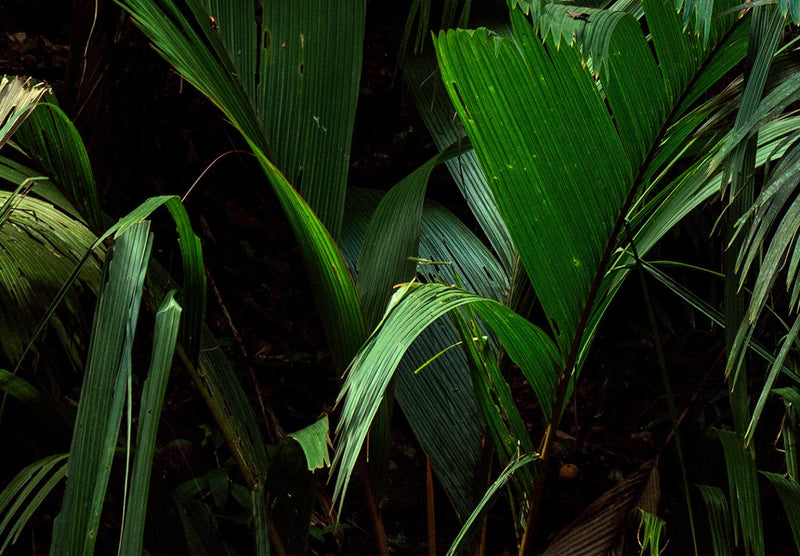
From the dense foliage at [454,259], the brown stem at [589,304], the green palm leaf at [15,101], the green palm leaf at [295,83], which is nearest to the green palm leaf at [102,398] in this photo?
the dense foliage at [454,259]

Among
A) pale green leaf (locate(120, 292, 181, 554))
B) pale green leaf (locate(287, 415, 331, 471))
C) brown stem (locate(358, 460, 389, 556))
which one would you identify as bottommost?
brown stem (locate(358, 460, 389, 556))

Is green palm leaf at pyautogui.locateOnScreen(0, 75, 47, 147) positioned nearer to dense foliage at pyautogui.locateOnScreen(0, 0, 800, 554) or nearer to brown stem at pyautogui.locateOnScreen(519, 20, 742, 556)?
dense foliage at pyautogui.locateOnScreen(0, 0, 800, 554)

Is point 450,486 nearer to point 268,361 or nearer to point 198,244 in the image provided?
point 198,244

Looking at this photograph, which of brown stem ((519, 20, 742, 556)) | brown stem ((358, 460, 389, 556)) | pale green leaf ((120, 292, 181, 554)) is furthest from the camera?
brown stem ((358, 460, 389, 556))

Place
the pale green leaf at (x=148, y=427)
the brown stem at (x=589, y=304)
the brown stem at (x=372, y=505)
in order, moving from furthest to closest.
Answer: the brown stem at (x=372, y=505)
the brown stem at (x=589, y=304)
the pale green leaf at (x=148, y=427)

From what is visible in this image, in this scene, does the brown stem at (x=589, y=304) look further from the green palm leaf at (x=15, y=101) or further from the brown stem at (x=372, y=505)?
the green palm leaf at (x=15, y=101)

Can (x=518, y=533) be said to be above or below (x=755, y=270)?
below

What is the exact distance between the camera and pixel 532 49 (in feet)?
1.96

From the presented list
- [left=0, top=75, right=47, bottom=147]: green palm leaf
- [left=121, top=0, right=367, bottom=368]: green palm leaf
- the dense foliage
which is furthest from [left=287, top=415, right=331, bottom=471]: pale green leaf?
[left=0, top=75, right=47, bottom=147]: green palm leaf

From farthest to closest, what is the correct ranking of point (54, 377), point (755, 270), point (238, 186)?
point (238, 186) → point (755, 270) → point (54, 377)

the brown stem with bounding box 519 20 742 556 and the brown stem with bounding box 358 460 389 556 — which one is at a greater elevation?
the brown stem with bounding box 519 20 742 556

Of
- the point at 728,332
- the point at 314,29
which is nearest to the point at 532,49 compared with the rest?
the point at 728,332

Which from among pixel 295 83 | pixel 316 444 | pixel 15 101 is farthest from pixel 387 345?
pixel 295 83

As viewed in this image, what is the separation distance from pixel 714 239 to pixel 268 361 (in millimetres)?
973
